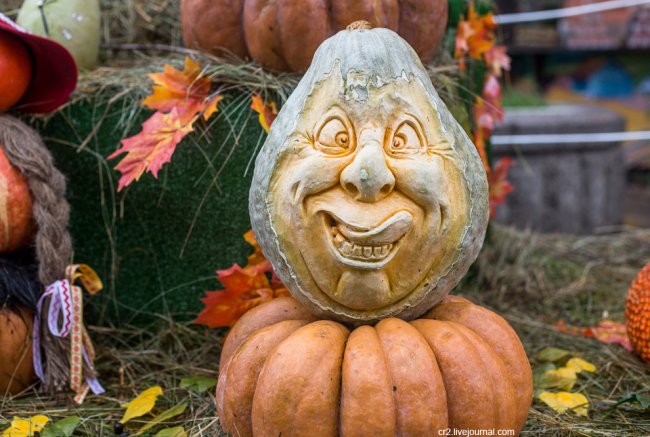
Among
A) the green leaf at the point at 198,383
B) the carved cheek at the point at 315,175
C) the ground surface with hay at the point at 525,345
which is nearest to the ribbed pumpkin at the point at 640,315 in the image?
the ground surface with hay at the point at 525,345

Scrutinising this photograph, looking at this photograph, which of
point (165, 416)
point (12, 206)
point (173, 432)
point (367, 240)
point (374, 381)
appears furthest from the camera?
point (12, 206)

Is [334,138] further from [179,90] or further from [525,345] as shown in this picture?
[525,345]

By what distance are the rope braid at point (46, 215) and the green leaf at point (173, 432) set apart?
49 centimetres

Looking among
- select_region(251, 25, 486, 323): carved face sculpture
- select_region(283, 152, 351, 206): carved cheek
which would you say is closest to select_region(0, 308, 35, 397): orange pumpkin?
select_region(251, 25, 486, 323): carved face sculpture

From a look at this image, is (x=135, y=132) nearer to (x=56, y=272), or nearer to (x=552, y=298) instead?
(x=56, y=272)

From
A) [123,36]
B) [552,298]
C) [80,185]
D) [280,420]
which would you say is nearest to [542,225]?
[552,298]

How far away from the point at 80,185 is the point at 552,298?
2133 mm

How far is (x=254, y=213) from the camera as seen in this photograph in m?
2.04

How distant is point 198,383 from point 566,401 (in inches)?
45.1

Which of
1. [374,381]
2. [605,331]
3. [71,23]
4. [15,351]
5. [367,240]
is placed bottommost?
[605,331]

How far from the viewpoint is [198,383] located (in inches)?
97.3

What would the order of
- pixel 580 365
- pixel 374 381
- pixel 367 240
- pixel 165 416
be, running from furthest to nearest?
pixel 580 365, pixel 165 416, pixel 367 240, pixel 374 381

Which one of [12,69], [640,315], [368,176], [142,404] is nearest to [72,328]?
[142,404]

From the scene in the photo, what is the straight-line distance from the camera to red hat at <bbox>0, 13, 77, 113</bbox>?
8.30ft
